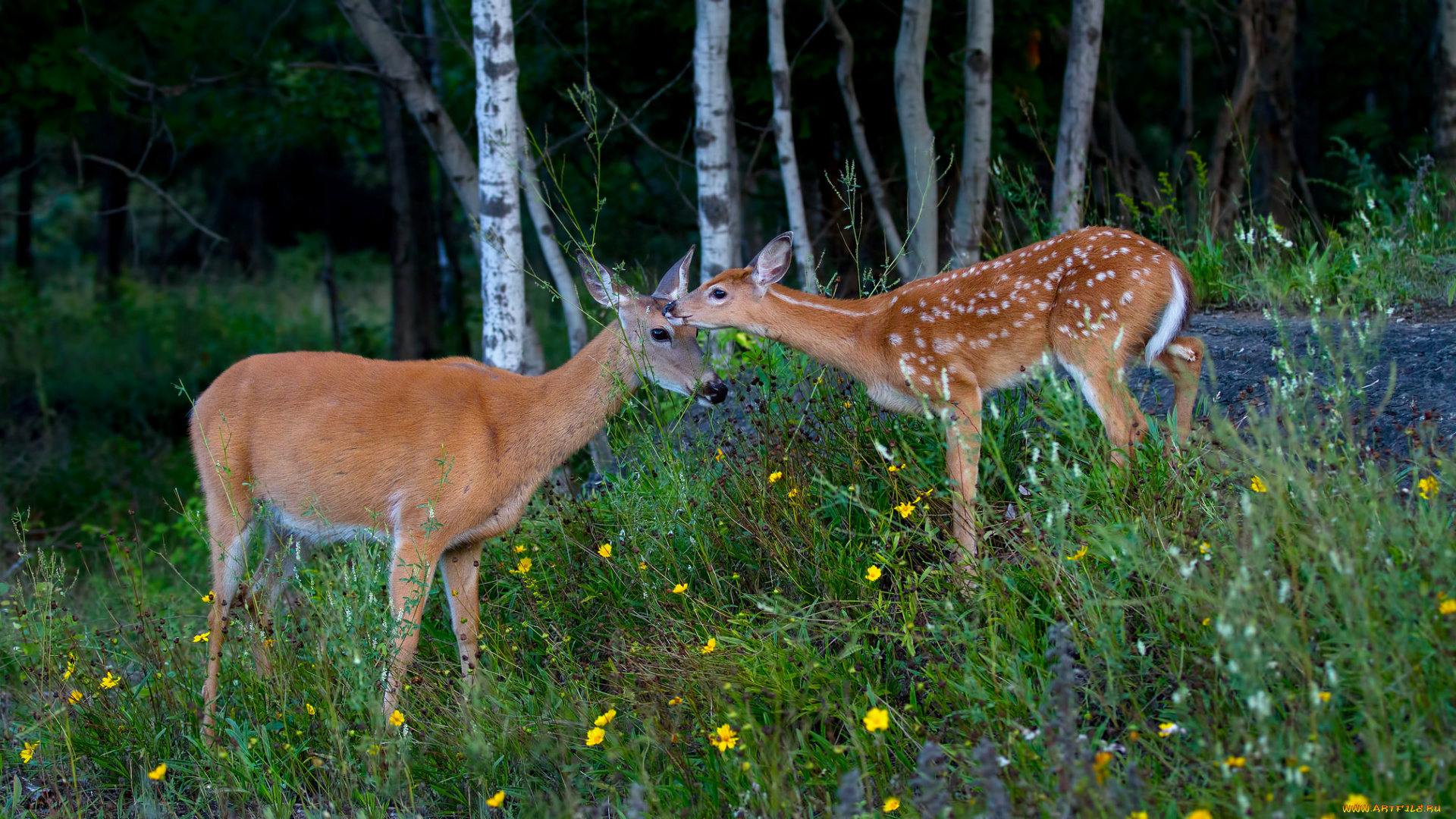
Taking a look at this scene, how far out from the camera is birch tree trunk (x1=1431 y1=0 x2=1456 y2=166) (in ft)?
30.8

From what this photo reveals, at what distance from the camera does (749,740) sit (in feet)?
11.3

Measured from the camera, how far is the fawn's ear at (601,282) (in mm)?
5246

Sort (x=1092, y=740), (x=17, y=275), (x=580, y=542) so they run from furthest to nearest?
(x=17, y=275)
(x=580, y=542)
(x=1092, y=740)

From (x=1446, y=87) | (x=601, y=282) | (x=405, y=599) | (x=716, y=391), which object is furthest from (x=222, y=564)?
(x=1446, y=87)

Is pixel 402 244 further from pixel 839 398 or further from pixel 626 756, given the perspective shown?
pixel 626 756

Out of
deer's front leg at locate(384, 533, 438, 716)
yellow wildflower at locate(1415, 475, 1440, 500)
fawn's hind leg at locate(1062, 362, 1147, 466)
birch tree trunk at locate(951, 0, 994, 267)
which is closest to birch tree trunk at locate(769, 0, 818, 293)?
birch tree trunk at locate(951, 0, 994, 267)

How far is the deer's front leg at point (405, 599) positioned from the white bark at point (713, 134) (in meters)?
3.14

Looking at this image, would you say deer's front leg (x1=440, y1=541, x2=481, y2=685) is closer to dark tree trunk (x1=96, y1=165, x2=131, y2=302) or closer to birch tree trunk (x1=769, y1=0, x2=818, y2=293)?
birch tree trunk (x1=769, y1=0, x2=818, y2=293)

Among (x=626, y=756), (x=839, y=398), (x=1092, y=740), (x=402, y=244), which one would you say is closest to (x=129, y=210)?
(x=402, y=244)

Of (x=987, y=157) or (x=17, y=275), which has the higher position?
(x=987, y=157)

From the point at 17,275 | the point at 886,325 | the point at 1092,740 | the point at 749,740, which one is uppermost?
the point at 886,325

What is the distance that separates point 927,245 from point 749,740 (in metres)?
5.23

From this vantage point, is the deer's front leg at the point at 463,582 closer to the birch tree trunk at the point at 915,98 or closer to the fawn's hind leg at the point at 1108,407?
the fawn's hind leg at the point at 1108,407

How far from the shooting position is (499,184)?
691 cm
